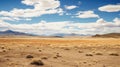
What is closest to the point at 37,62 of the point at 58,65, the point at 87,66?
the point at 58,65

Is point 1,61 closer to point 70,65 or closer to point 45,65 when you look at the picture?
point 45,65

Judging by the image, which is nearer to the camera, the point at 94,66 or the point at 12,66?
the point at 12,66

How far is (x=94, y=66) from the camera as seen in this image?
20.9m

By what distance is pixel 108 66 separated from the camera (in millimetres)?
21188

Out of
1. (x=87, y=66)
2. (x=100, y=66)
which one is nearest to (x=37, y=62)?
(x=87, y=66)

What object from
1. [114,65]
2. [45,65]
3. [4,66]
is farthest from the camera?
[114,65]

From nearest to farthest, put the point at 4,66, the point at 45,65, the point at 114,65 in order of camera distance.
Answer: the point at 4,66 < the point at 45,65 < the point at 114,65

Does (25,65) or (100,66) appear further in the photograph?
(100,66)

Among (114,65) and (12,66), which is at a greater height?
(12,66)

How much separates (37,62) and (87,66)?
511 centimetres

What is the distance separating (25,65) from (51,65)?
269cm

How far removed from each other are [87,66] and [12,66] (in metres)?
7.49

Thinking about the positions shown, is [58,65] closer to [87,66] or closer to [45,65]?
[45,65]

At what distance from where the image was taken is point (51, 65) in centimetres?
2064
